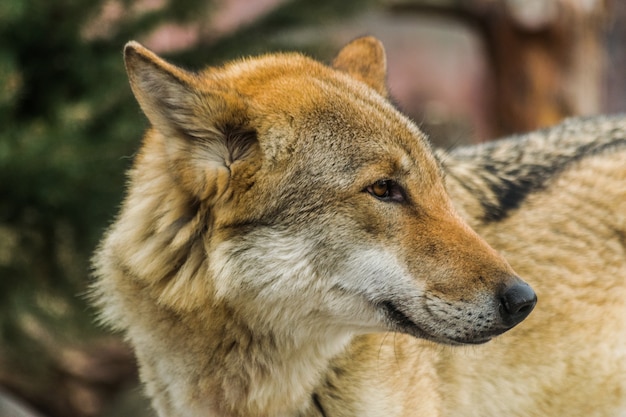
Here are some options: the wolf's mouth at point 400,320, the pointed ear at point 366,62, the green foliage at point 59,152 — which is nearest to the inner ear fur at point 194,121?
the wolf's mouth at point 400,320

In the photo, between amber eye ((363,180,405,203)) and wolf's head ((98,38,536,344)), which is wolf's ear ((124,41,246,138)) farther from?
amber eye ((363,180,405,203))

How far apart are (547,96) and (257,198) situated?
8.76 meters

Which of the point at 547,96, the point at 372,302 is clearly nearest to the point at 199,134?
the point at 372,302

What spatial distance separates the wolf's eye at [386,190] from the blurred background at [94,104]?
1448 mm

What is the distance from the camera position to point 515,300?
12.1 ft

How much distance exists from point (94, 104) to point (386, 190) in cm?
472

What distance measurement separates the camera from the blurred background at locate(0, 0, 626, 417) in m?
7.56

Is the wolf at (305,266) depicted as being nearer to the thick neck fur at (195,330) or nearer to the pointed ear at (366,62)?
the thick neck fur at (195,330)

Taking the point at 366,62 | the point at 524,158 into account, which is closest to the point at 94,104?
the point at 366,62

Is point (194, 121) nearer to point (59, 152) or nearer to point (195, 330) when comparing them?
point (195, 330)

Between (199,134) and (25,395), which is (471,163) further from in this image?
(25,395)

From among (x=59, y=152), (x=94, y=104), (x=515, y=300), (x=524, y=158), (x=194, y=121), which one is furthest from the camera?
(x=94, y=104)

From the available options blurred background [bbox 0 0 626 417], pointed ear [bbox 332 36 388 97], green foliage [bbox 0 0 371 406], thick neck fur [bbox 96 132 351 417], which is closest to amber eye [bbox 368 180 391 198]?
thick neck fur [bbox 96 132 351 417]

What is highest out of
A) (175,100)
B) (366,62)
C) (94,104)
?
(175,100)
